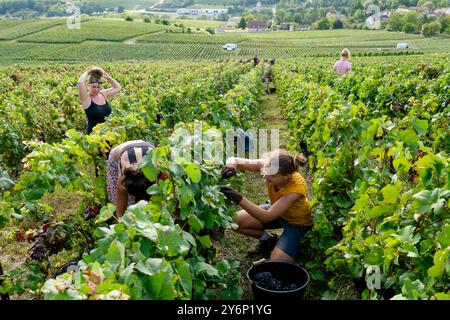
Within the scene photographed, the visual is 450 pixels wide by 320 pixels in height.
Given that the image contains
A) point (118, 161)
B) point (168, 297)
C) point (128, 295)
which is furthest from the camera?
point (118, 161)

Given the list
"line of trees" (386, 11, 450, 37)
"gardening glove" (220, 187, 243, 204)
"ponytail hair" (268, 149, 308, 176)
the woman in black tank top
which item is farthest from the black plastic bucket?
"line of trees" (386, 11, 450, 37)

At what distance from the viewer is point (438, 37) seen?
245ft

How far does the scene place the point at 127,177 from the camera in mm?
3094

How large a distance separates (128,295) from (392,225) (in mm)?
1628

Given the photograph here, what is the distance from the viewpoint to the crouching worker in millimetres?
3070

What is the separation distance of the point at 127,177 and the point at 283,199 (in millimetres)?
1376

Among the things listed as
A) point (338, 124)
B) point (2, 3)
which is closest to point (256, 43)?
point (338, 124)

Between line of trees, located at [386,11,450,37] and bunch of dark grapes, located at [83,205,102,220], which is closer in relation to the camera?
bunch of dark grapes, located at [83,205,102,220]

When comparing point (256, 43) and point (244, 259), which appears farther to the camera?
point (256, 43)

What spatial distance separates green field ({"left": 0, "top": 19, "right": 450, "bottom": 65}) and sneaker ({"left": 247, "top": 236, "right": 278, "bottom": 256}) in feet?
155

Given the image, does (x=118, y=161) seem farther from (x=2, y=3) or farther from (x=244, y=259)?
(x=2, y=3)

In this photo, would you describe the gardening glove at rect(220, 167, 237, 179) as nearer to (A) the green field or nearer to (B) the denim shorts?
(B) the denim shorts

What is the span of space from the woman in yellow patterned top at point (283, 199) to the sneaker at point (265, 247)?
241 millimetres

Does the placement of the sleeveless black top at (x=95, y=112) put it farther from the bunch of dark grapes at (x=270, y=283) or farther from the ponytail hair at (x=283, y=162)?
the bunch of dark grapes at (x=270, y=283)
